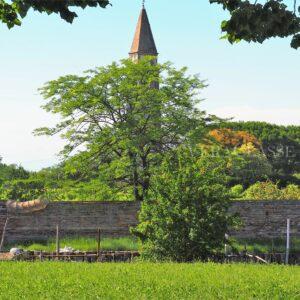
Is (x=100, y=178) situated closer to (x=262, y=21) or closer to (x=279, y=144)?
(x=262, y=21)

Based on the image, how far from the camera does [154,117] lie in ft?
104

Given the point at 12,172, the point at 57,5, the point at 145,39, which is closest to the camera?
the point at 57,5

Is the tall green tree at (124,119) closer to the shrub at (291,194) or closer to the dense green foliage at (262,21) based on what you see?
the shrub at (291,194)

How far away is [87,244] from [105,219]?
1.68 m

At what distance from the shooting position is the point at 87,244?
2881cm

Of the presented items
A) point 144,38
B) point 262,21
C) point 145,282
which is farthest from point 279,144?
point 262,21

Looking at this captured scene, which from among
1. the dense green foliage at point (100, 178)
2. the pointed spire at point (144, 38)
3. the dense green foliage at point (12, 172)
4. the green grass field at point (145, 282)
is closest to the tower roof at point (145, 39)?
the pointed spire at point (144, 38)

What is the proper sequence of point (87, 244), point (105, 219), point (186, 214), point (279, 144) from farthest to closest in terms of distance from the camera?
point (279, 144), point (105, 219), point (87, 244), point (186, 214)

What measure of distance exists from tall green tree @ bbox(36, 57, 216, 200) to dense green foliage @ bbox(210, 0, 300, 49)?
20.0 metres

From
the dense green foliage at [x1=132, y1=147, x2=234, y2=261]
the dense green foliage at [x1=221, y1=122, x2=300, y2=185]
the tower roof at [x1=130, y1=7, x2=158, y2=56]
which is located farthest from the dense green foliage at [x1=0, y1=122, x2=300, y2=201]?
the tower roof at [x1=130, y1=7, x2=158, y2=56]

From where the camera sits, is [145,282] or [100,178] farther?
[100,178]

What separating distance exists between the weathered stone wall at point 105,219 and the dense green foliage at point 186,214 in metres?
6.44

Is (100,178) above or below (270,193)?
above

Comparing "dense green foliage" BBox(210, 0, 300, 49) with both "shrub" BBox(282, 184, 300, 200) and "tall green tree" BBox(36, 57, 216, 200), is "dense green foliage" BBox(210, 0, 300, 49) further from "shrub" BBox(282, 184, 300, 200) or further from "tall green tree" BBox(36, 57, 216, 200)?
"shrub" BBox(282, 184, 300, 200)
